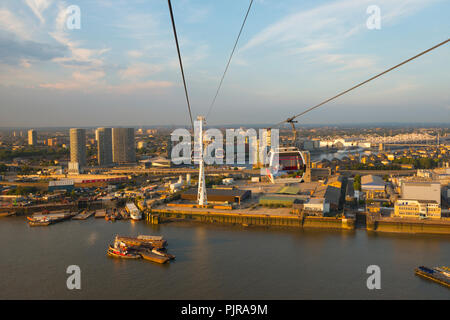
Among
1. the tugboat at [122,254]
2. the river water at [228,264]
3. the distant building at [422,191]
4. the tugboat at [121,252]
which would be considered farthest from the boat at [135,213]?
the distant building at [422,191]

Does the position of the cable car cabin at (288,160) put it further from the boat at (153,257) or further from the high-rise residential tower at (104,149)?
the high-rise residential tower at (104,149)

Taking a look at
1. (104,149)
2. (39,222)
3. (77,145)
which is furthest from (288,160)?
(104,149)

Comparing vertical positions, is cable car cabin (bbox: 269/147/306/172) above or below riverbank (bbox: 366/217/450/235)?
above

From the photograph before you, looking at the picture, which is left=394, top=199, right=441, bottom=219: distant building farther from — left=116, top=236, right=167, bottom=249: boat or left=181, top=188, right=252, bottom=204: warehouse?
left=116, top=236, right=167, bottom=249: boat

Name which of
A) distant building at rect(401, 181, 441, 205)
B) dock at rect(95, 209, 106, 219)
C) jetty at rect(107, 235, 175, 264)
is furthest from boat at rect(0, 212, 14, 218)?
distant building at rect(401, 181, 441, 205)

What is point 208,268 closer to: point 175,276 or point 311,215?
point 175,276

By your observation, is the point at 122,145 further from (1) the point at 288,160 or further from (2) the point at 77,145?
(1) the point at 288,160
